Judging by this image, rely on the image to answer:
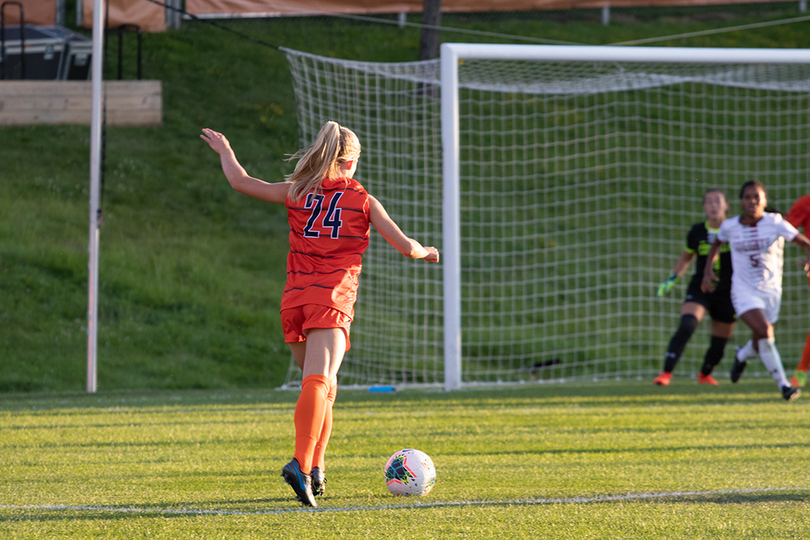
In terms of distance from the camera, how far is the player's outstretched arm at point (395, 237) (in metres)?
3.67

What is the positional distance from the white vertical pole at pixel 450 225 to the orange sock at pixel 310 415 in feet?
14.4

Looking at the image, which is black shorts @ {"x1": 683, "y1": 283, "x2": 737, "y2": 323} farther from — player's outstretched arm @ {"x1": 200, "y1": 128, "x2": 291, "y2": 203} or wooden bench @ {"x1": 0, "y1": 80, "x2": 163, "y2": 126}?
wooden bench @ {"x1": 0, "y1": 80, "x2": 163, "y2": 126}

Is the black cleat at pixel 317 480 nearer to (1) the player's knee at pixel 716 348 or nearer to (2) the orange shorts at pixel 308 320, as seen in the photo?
(2) the orange shorts at pixel 308 320

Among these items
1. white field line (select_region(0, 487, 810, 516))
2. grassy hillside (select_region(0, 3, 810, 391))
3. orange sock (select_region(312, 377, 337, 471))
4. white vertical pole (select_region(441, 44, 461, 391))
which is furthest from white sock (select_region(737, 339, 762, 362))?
grassy hillside (select_region(0, 3, 810, 391))

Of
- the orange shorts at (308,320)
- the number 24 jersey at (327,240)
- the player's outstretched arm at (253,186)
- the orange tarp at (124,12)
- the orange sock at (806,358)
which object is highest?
the orange tarp at (124,12)

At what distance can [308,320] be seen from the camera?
11.9 ft

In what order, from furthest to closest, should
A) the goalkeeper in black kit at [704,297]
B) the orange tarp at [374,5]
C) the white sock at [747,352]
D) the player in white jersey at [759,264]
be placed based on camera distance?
the orange tarp at [374,5], the goalkeeper in black kit at [704,297], the white sock at [747,352], the player in white jersey at [759,264]

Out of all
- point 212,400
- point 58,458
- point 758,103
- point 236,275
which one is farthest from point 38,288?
point 758,103

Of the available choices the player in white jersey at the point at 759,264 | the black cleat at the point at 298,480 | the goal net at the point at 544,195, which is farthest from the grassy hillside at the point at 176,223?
the black cleat at the point at 298,480

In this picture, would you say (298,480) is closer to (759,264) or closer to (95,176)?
→ (759,264)

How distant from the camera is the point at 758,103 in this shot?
58.5 feet

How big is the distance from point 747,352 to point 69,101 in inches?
441

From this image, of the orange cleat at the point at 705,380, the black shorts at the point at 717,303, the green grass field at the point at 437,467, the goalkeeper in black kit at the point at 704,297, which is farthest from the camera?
the orange cleat at the point at 705,380

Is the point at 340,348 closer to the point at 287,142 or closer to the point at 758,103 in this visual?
the point at 287,142
